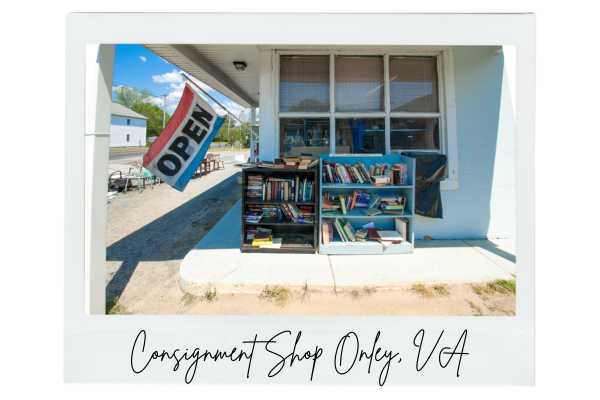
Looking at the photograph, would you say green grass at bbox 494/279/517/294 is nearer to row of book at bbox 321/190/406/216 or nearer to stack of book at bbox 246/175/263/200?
row of book at bbox 321/190/406/216

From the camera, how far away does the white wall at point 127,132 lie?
1070 inches

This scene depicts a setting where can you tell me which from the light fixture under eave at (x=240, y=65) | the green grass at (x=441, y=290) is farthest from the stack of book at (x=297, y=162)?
the light fixture under eave at (x=240, y=65)

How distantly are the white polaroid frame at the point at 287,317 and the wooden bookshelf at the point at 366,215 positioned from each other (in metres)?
1.54

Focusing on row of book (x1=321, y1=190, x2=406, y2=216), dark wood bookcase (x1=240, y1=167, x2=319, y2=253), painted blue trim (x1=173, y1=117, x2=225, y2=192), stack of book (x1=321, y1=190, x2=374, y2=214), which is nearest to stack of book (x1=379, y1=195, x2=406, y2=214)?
row of book (x1=321, y1=190, x2=406, y2=216)

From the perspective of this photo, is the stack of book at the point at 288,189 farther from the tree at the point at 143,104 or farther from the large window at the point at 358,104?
the tree at the point at 143,104

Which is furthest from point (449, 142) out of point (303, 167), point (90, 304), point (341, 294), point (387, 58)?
point (90, 304)

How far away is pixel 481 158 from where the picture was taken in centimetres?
432

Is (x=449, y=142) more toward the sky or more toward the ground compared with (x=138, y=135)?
more toward the ground

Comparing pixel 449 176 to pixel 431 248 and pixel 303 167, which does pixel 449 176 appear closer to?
pixel 431 248

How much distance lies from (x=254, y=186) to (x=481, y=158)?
10.8 ft

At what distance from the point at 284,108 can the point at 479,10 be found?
2537 millimetres

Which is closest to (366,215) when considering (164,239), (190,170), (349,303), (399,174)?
(399,174)

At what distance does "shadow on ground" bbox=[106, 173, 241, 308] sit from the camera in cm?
348

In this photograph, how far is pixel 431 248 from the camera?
4008 millimetres
